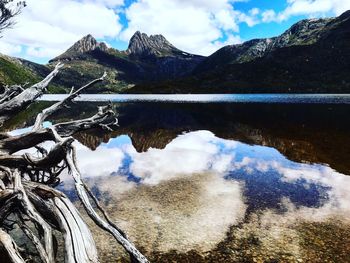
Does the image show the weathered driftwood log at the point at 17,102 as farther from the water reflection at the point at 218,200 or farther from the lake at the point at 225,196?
the water reflection at the point at 218,200

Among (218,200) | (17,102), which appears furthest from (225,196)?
(17,102)

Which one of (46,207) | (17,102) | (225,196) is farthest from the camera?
(225,196)

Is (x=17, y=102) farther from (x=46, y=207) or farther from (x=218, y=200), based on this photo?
(x=218, y=200)

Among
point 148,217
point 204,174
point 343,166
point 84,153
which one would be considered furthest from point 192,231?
point 84,153

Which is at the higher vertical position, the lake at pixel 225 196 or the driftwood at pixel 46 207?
the driftwood at pixel 46 207

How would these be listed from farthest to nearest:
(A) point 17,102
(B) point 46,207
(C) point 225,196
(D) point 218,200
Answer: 1. (C) point 225,196
2. (D) point 218,200
3. (A) point 17,102
4. (B) point 46,207

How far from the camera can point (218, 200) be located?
19844 mm


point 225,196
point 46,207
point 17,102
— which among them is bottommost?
point 225,196

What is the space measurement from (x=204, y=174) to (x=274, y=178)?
16.1ft

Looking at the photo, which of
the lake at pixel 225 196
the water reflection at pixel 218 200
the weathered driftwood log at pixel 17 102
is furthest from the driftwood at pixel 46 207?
the water reflection at pixel 218 200

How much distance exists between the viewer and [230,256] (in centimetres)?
1300

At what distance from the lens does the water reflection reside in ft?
46.0

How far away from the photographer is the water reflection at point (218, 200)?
552 inches

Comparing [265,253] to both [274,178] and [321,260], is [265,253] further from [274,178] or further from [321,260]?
[274,178]
